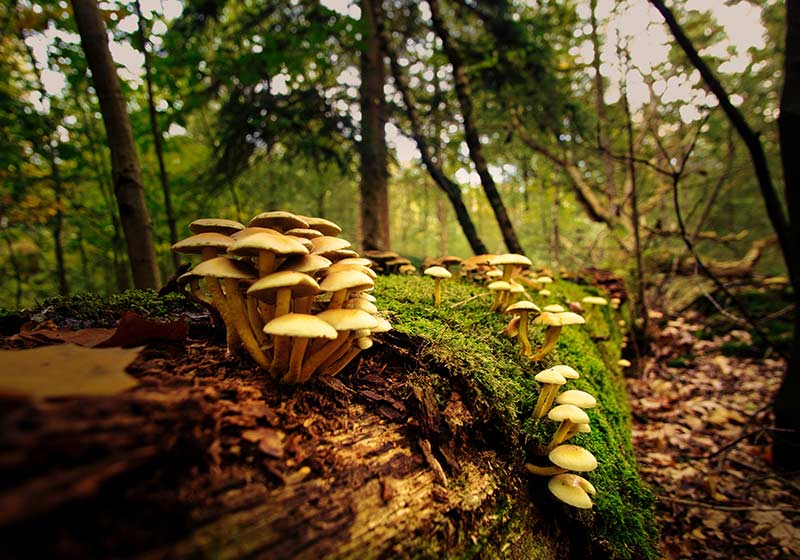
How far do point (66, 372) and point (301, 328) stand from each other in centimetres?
62

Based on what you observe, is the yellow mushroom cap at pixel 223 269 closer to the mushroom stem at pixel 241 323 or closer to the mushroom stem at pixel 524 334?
the mushroom stem at pixel 241 323

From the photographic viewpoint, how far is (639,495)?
2.15m

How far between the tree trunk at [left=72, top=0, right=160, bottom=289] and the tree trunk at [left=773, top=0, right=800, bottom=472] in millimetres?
6218

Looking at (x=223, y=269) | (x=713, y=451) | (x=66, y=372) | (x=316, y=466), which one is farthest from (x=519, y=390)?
(x=713, y=451)

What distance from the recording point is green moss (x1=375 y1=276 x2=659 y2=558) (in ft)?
5.78

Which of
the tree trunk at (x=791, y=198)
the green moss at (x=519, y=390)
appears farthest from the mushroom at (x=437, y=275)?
the tree trunk at (x=791, y=198)

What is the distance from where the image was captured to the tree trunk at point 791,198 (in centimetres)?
Result: 340

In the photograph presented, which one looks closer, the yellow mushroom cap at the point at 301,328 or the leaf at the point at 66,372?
the leaf at the point at 66,372

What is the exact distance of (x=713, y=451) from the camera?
3.93 m

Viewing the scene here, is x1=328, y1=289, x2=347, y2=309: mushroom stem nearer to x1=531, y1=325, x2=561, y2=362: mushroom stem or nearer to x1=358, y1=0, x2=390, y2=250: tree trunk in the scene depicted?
x1=531, y1=325, x2=561, y2=362: mushroom stem

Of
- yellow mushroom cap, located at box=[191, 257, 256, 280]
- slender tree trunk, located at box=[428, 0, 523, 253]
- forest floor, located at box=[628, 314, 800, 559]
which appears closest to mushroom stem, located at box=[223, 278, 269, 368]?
yellow mushroom cap, located at box=[191, 257, 256, 280]

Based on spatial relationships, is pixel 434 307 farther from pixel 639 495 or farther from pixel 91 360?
pixel 91 360

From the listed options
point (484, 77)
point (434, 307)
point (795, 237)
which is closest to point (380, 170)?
point (484, 77)

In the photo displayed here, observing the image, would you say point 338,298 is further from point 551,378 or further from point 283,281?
point 551,378
